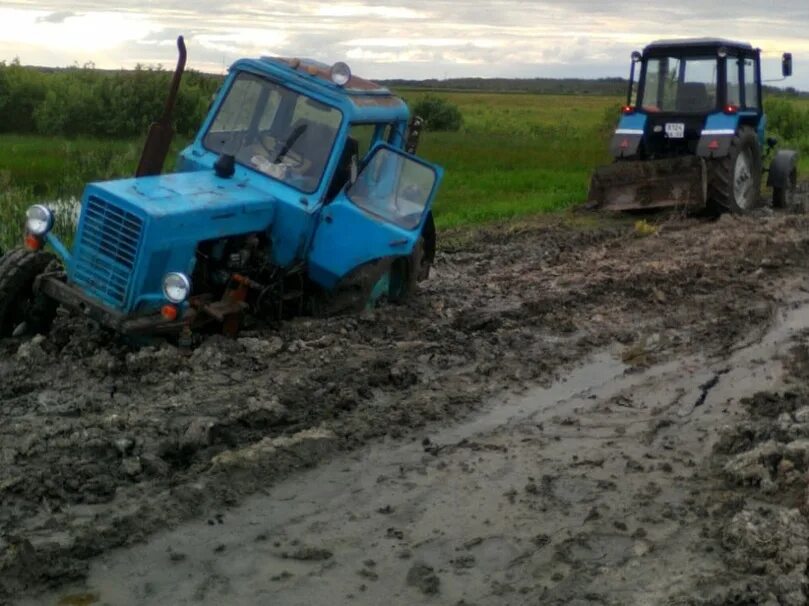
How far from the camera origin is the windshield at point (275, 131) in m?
8.25

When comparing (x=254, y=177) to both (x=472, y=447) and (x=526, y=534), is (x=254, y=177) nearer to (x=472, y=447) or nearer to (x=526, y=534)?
(x=472, y=447)

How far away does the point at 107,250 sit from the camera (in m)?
7.29

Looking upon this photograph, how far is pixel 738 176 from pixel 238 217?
9905 mm

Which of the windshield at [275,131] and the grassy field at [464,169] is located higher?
the windshield at [275,131]

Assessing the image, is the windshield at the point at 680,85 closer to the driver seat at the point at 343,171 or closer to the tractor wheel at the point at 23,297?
the driver seat at the point at 343,171

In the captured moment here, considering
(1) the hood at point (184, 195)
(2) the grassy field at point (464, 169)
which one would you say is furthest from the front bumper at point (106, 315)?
(2) the grassy field at point (464, 169)

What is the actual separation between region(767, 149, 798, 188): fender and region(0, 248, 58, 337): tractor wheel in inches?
482

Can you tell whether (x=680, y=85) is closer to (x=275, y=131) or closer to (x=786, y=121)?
(x=275, y=131)

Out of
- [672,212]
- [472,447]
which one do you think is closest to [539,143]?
[672,212]

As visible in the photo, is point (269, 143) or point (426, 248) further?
point (426, 248)

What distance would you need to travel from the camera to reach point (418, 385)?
7.31 m

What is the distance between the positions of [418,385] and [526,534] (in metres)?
2.28

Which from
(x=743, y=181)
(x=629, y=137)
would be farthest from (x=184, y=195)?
(x=743, y=181)

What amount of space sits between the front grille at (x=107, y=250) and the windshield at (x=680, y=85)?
10635 mm
